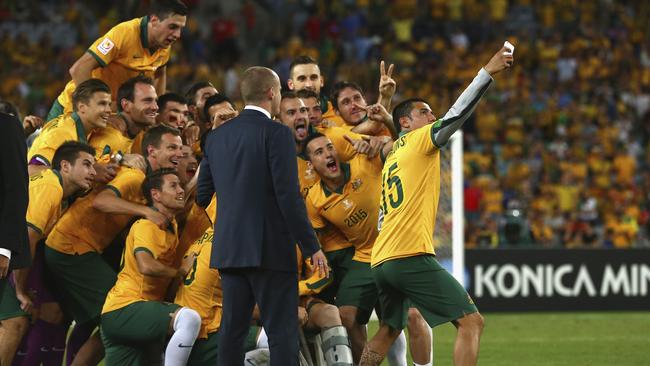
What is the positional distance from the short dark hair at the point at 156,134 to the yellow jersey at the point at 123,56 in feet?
3.98

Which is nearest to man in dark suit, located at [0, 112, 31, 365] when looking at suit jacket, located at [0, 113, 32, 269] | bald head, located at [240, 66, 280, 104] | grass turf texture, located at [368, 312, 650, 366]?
suit jacket, located at [0, 113, 32, 269]

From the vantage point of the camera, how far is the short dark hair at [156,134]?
8422 millimetres

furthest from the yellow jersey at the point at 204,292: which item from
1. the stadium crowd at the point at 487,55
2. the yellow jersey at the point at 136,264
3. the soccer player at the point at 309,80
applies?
the stadium crowd at the point at 487,55

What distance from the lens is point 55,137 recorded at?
28.3ft

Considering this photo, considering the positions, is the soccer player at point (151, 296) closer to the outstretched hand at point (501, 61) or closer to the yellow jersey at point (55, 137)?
the yellow jersey at point (55, 137)

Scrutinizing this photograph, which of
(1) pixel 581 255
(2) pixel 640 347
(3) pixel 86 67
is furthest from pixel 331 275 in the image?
(1) pixel 581 255

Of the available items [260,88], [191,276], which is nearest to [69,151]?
[191,276]

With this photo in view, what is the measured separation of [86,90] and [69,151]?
69 cm

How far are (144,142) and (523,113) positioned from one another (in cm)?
1517

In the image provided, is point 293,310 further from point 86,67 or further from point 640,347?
point 640,347

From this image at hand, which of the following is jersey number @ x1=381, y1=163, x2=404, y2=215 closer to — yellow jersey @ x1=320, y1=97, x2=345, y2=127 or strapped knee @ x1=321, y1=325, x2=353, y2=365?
strapped knee @ x1=321, y1=325, x2=353, y2=365

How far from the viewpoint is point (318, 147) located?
8391 mm

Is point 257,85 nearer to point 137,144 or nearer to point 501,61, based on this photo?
point 501,61

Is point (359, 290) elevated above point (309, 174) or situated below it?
below
